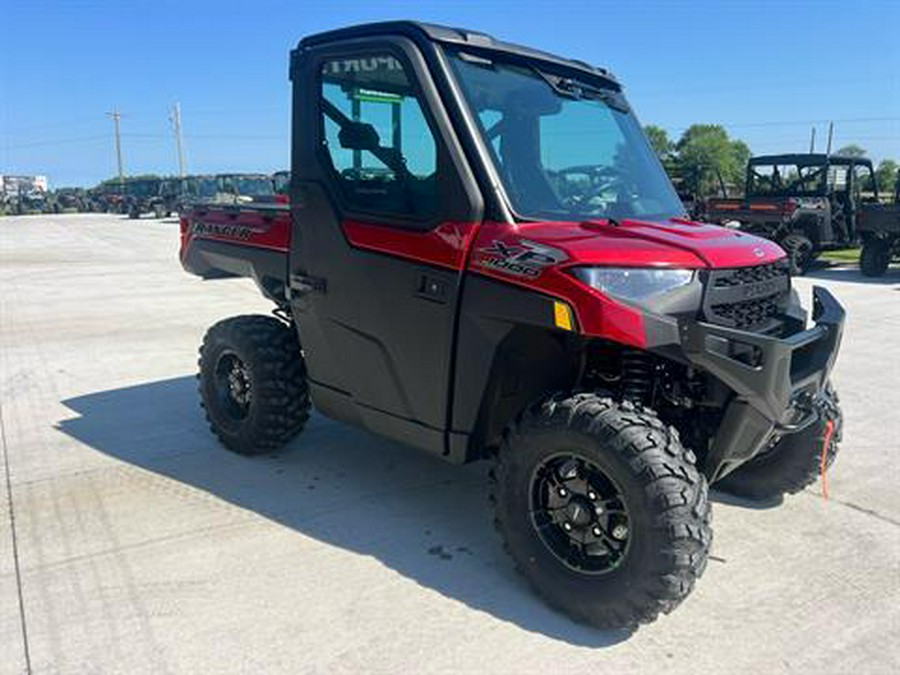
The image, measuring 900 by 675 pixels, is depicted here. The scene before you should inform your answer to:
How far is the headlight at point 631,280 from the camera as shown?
→ 8.81ft

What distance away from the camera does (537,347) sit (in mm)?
3145

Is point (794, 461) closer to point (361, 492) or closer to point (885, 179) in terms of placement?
point (361, 492)

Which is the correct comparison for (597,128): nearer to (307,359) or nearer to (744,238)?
(744,238)

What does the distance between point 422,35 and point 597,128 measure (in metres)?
1.04

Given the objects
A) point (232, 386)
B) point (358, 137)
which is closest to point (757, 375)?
point (358, 137)

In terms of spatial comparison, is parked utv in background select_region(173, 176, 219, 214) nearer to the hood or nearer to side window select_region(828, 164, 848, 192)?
side window select_region(828, 164, 848, 192)

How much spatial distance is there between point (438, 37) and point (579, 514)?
6.64ft

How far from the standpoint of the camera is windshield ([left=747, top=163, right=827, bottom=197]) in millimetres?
15359

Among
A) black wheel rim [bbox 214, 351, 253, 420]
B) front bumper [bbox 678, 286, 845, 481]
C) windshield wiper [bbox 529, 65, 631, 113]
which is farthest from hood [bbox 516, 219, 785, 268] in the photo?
black wheel rim [bbox 214, 351, 253, 420]

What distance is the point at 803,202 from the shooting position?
15031 mm

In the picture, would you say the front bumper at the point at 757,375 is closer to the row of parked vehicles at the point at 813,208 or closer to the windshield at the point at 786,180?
the row of parked vehicles at the point at 813,208

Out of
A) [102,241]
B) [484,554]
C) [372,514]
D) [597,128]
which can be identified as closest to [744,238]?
[597,128]

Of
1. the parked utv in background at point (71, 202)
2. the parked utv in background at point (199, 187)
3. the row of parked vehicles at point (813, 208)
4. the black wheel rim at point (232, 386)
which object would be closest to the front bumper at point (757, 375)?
the black wheel rim at point (232, 386)

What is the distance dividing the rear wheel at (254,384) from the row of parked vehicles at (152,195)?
1.25 metres
